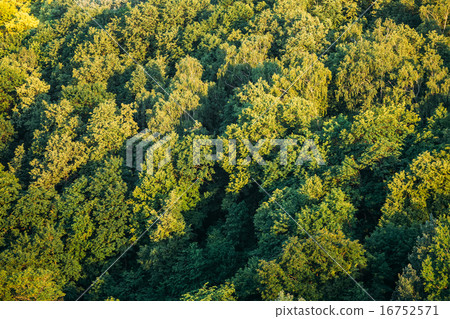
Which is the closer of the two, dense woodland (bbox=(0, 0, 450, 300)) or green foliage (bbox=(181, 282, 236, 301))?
green foliage (bbox=(181, 282, 236, 301))

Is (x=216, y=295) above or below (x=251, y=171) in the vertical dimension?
below

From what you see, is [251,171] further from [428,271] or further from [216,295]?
[428,271]

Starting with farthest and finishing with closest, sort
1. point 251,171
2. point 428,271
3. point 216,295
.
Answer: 1. point 251,171
2. point 216,295
3. point 428,271

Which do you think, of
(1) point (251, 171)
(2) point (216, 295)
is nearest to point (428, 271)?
(2) point (216, 295)

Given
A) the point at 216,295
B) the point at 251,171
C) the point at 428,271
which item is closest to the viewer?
the point at 428,271

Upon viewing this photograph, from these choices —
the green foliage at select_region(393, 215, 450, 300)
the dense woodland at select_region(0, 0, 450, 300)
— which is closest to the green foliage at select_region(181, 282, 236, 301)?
the dense woodland at select_region(0, 0, 450, 300)

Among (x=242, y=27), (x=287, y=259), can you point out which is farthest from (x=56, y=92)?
(x=287, y=259)

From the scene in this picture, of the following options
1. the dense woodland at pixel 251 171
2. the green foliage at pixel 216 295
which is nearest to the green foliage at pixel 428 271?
the dense woodland at pixel 251 171

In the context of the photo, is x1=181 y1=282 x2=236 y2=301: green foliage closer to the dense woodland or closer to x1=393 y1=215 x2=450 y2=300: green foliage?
the dense woodland

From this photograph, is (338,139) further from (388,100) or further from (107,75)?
(107,75)
